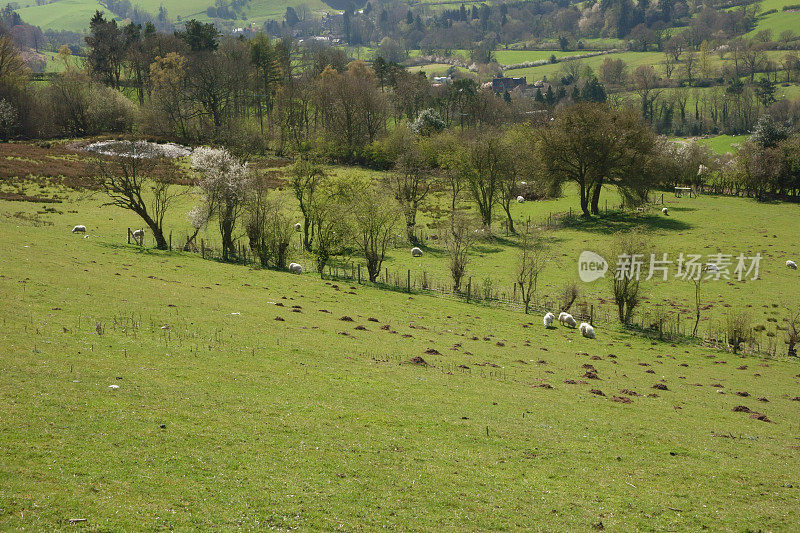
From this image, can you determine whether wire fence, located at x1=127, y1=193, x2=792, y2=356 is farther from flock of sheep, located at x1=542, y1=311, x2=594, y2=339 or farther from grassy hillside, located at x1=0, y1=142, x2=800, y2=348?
flock of sheep, located at x1=542, y1=311, x2=594, y2=339

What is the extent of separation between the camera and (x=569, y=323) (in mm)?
41344

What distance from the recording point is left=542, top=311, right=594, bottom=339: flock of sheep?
38.7 m

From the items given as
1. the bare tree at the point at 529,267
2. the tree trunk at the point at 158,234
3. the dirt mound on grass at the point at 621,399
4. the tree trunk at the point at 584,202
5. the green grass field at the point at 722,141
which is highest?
the green grass field at the point at 722,141

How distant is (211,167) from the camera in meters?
51.5

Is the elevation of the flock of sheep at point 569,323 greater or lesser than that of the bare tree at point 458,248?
lesser

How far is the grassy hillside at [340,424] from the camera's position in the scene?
41.5 ft

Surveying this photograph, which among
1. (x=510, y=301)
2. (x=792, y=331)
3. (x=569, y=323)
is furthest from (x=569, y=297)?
(x=792, y=331)

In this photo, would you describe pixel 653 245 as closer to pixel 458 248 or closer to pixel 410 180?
pixel 458 248

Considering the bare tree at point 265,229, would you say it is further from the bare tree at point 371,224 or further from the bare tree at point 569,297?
the bare tree at point 569,297

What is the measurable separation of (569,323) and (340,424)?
91.5 feet

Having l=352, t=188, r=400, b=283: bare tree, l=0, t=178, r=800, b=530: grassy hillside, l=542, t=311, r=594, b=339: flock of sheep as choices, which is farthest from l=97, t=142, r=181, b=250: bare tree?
l=542, t=311, r=594, b=339: flock of sheep

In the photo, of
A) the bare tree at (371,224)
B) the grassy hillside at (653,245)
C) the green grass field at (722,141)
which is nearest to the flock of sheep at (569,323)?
the grassy hillside at (653,245)

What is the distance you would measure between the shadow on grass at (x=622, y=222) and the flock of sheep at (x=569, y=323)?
3181 cm

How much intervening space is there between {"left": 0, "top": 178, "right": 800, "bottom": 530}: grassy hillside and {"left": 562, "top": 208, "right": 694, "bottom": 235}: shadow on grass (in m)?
Result: 38.9
